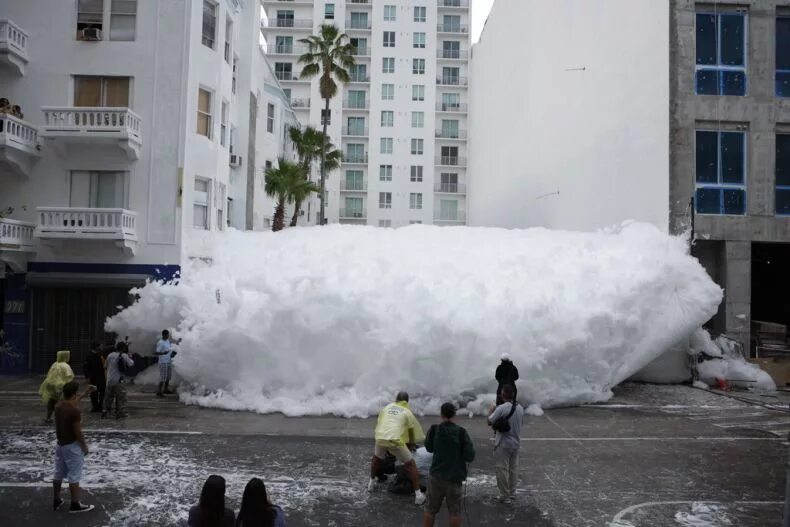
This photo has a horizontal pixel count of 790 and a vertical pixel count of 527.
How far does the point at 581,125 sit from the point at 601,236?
9094 millimetres

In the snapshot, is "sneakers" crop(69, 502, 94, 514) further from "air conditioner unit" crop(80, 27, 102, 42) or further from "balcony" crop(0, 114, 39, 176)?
"air conditioner unit" crop(80, 27, 102, 42)

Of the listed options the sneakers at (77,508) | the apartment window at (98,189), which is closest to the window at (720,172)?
the apartment window at (98,189)

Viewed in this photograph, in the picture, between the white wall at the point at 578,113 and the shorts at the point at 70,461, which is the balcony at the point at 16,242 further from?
the white wall at the point at 578,113

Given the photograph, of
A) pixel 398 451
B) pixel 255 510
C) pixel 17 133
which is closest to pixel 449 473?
pixel 398 451

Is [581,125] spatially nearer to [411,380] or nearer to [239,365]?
[411,380]

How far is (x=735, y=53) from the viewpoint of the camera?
65.6 ft

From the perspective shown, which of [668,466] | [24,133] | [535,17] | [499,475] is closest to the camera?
[499,475]

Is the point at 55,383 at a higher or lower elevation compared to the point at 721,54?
lower

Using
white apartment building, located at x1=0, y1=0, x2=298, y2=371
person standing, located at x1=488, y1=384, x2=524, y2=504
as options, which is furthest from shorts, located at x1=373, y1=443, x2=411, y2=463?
white apartment building, located at x1=0, y1=0, x2=298, y2=371

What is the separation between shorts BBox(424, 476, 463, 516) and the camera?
6.76m

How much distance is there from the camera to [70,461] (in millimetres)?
7602

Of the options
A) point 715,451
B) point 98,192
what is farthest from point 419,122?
point 715,451

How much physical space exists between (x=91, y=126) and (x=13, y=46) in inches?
137

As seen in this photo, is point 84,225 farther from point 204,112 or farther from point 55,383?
point 55,383
